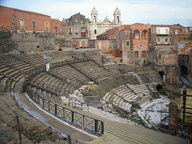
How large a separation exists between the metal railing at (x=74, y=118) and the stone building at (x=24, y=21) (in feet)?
55.2

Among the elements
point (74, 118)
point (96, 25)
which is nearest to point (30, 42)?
point (74, 118)

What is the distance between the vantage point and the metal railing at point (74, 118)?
25.5ft

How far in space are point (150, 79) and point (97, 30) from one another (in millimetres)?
28133

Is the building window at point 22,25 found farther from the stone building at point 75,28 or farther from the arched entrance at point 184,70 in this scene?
the arched entrance at point 184,70

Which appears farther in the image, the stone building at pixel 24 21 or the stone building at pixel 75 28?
the stone building at pixel 75 28

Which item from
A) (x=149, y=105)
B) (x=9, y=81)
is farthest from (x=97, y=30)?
(x=9, y=81)

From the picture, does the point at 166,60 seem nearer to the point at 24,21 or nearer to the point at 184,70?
the point at 184,70

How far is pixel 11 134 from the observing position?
6.18m

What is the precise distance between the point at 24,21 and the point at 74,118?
23509 millimetres

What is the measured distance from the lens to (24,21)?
27.7m

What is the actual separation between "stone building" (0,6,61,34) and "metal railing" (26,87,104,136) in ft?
55.2

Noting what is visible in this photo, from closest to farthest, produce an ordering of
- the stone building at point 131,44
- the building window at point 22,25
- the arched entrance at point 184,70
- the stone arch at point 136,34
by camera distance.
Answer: the building window at point 22,25
the stone building at point 131,44
the arched entrance at point 184,70
the stone arch at point 136,34

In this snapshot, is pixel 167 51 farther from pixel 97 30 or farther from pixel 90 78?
pixel 97 30

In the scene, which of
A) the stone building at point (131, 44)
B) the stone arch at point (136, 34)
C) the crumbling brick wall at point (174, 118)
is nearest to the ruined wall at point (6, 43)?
the stone building at point (131, 44)
